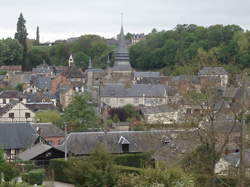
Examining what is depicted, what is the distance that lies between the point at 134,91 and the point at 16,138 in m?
32.9

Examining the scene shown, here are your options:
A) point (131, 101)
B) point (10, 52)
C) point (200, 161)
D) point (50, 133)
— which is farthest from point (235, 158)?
point (10, 52)

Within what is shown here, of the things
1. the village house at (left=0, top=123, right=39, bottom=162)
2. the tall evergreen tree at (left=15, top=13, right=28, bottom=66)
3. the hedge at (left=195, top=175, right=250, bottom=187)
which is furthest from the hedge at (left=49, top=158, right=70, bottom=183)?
the tall evergreen tree at (left=15, top=13, right=28, bottom=66)

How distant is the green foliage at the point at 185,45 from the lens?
10188cm

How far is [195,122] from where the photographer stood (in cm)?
2238

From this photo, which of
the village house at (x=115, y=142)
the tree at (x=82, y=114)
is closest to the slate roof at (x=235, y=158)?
the village house at (x=115, y=142)

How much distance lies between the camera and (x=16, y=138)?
4044 centimetres

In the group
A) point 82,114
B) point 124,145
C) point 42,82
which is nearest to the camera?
point 124,145

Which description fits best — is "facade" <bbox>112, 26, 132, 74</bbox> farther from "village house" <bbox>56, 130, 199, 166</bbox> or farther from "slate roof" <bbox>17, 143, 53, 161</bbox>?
"slate roof" <bbox>17, 143, 53, 161</bbox>

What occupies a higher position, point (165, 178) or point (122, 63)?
point (122, 63)

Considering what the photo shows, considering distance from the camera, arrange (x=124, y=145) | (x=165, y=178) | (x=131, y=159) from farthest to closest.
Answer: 1. (x=124, y=145)
2. (x=131, y=159)
3. (x=165, y=178)

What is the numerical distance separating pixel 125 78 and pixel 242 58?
19356 mm

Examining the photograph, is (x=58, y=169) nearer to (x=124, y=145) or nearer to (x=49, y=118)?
(x=124, y=145)

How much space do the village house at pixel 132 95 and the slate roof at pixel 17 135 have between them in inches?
1151

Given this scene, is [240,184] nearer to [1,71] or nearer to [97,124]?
[97,124]
